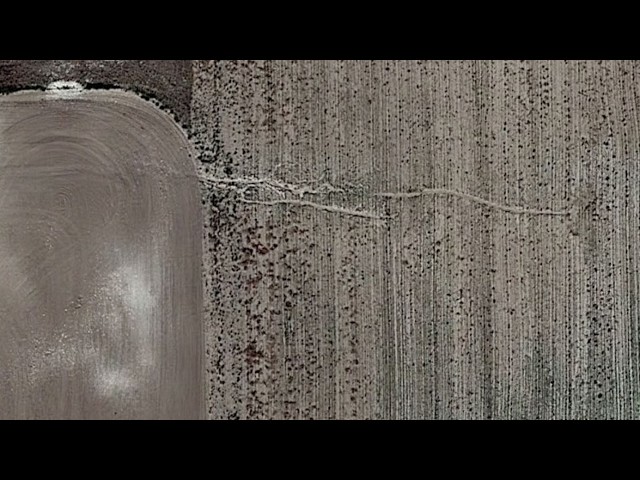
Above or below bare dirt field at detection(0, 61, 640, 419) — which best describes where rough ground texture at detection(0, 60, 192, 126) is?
above

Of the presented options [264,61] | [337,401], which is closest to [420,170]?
[264,61]

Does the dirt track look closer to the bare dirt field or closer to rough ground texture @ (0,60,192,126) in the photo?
the bare dirt field

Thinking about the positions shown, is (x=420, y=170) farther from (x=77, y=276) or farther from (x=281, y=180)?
(x=77, y=276)

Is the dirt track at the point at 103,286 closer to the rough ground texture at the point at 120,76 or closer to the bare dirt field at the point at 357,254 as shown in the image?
the bare dirt field at the point at 357,254

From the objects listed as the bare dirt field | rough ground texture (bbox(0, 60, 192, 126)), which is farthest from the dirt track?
rough ground texture (bbox(0, 60, 192, 126))

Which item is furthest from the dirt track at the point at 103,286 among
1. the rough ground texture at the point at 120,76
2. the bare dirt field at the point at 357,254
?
the rough ground texture at the point at 120,76
